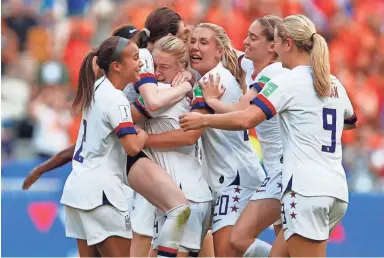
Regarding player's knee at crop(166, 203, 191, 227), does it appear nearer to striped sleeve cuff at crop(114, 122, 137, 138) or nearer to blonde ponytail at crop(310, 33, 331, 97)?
striped sleeve cuff at crop(114, 122, 137, 138)

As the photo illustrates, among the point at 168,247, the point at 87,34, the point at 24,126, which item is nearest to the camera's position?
the point at 168,247

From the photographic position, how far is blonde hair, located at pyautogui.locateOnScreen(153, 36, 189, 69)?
23.2ft

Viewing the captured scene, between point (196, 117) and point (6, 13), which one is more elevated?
point (6, 13)

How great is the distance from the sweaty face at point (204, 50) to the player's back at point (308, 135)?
908 mm

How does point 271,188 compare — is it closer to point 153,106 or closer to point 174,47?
point 153,106

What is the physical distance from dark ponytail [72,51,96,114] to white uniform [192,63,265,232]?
0.92 m

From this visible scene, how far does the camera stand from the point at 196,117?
6309 mm

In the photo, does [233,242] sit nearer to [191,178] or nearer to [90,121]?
[191,178]

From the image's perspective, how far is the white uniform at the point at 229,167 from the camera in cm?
712

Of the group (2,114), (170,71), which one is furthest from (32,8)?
(170,71)

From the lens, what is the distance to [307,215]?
630 cm

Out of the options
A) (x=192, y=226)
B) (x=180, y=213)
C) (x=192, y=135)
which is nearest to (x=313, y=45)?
(x=192, y=135)

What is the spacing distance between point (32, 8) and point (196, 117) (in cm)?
913

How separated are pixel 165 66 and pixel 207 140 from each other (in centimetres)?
64
